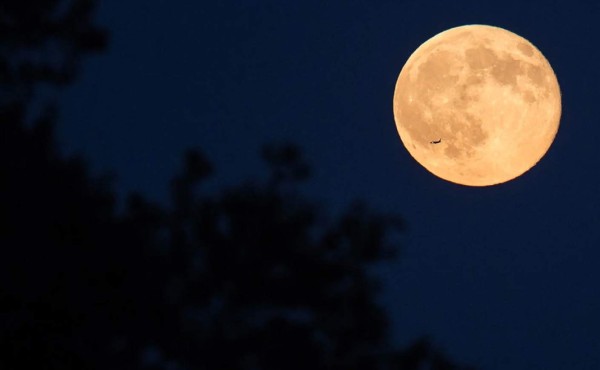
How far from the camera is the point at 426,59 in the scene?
9664 millimetres

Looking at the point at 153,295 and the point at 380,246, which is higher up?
the point at 380,246

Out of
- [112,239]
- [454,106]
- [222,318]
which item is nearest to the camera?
[454,106]

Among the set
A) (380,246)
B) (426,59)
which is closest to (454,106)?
(426,59)

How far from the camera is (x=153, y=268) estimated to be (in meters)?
10.8

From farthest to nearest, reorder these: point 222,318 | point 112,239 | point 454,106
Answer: point 222,318, point 112,239, point 454,106

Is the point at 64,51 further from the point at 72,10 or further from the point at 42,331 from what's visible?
the point at 42,331

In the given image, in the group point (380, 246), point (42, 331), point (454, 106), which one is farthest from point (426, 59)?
point (42, 331)

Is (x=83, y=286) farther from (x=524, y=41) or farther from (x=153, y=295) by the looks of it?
(x=524, y=41)

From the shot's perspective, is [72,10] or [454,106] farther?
[72,10]

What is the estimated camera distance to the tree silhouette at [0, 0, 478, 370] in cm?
956

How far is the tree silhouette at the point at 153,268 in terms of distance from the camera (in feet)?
31.4

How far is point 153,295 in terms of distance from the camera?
10555 mm

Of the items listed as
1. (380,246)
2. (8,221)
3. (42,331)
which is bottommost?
(42,331)

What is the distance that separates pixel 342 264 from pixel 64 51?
3152mm
